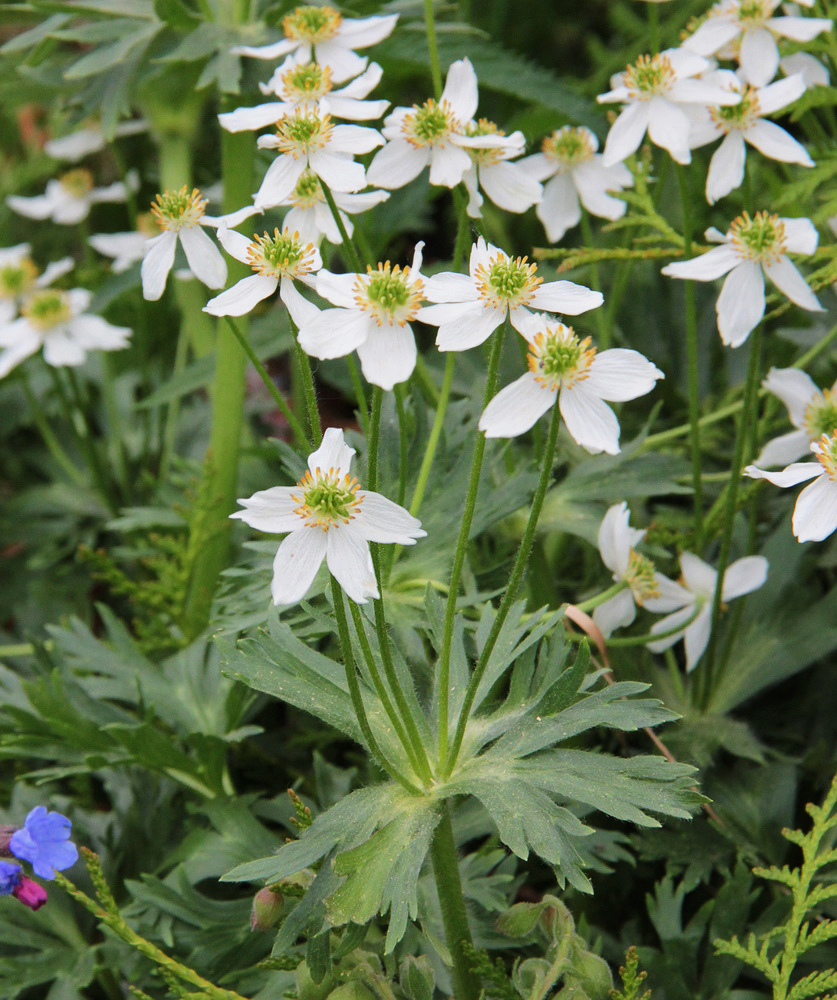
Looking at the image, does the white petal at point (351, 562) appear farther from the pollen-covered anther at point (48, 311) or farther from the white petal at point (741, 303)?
the pollen-covered anther at point (48, 311)

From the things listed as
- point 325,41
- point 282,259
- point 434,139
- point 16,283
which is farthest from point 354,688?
point 16,283

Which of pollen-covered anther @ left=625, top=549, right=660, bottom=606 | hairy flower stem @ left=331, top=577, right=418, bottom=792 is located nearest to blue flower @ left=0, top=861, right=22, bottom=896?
hairy flower stem @ left=331, top=577, right=418, bottom=792

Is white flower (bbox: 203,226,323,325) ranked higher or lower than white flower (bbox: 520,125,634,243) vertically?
higher

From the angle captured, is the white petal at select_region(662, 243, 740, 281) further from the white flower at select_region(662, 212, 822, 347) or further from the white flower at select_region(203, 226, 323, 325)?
the white flower at select_region(203, 226, 323, 325)

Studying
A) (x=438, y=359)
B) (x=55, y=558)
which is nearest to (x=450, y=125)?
(x=438, y=359)

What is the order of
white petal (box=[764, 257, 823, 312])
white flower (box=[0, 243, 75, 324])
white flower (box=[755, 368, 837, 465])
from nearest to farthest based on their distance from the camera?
white petal (box=[764, 257, 823, 312])
white flower (box=[755, 368, 837, 465])
white flower (box=[0, 243, 75, 324])
